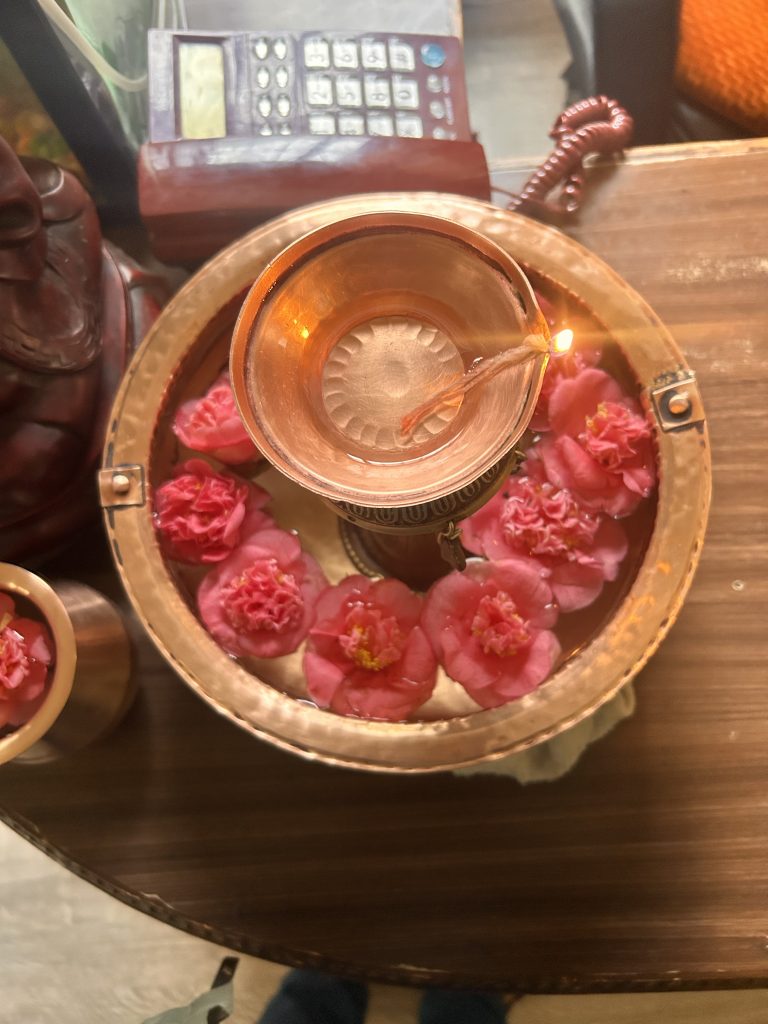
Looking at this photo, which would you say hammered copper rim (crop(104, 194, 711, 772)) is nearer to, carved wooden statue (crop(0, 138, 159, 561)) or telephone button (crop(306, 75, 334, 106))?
carved wooden statue (crop(0, 138, 159, 561))

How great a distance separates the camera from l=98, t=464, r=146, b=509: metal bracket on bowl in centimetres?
54

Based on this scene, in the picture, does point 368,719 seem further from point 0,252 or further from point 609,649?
point 0,252

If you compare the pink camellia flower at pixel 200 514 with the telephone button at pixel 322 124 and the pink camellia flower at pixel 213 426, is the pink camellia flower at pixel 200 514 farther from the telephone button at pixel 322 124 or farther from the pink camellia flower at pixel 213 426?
the telephone button at pixel 322 124

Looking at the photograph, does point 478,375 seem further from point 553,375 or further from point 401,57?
point 401,57

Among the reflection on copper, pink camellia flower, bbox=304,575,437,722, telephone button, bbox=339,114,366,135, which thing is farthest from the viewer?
telephone button, bbox=339,114,366,135

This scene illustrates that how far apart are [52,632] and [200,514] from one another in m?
0.12

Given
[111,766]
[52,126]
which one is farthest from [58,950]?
[52,126]

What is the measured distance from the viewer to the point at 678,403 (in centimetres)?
54

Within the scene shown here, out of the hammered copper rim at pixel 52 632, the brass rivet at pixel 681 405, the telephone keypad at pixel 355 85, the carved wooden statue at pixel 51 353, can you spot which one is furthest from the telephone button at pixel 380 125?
the hammered copper rim at pixel 52 632

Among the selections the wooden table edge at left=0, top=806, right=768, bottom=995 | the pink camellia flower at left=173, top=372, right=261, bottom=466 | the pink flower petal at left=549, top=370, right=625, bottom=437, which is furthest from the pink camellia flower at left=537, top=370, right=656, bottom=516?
the wooden table edge at left=0, top=806, right=768, bottom=995

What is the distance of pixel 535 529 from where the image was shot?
Result: 0.51 meters

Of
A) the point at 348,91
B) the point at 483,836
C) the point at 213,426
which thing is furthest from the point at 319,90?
the point at 483,836

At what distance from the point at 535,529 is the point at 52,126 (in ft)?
1.86

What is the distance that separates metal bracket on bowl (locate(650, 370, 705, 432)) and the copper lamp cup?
171 millimetres
